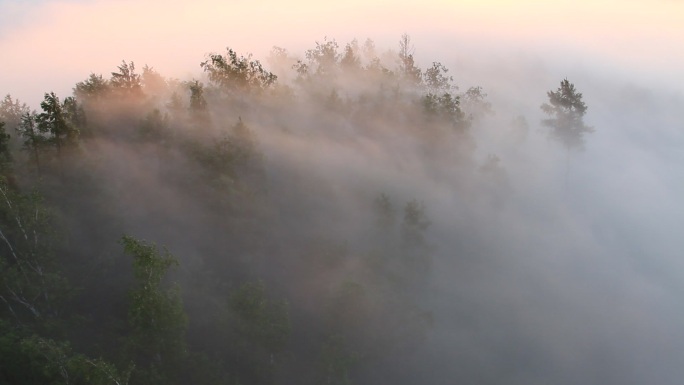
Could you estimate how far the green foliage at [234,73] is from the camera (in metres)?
57.8

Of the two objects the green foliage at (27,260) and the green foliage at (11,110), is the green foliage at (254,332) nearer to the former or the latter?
the green foliage at (27,260)

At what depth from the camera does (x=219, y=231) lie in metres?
47.3

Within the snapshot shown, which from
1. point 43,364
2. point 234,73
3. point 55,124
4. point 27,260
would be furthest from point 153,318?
point 234,73

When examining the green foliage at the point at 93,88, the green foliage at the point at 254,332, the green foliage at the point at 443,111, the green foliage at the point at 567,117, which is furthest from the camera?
the green foliage at the point at 567,117

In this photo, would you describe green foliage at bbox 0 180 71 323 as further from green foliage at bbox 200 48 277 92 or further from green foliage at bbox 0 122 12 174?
green foliage at bbox 200 48 277 92

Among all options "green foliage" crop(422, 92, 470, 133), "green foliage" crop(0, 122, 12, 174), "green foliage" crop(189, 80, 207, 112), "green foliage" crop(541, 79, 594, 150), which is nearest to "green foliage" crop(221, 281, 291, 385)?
"green foliage" crop(0, 122, 12, 174)

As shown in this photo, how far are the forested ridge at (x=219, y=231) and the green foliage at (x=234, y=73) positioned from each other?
15 cm

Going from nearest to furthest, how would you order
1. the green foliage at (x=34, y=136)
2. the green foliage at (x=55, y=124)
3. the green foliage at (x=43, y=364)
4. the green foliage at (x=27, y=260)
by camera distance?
the green foliage at (x=43, y=364) → the green foliage at (x=27, y=260) → the green foliage at (x=55, y=124) → the green foliage at (x=34, y=136)

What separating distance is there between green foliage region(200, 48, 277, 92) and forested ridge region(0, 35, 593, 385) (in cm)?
15

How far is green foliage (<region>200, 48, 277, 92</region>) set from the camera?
57769 mm

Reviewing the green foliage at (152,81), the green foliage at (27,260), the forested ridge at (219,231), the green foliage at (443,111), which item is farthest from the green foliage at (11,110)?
the green foliage at (443,111)

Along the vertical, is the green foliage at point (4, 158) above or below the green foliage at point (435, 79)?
below

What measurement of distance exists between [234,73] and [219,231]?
19401mm

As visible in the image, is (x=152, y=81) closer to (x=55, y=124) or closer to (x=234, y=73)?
(x=234, y=73)
